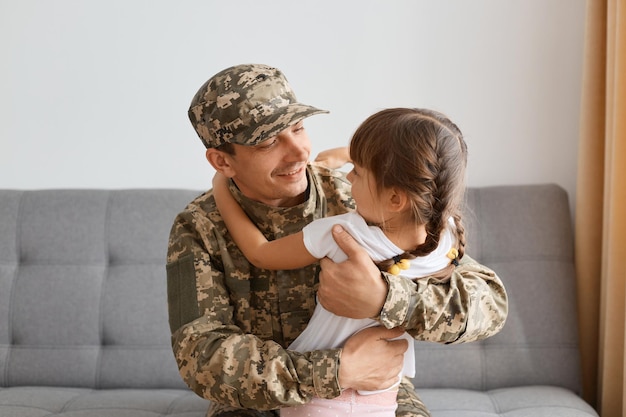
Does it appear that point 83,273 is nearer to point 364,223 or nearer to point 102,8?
point 102,8

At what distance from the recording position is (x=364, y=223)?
5.37 ft

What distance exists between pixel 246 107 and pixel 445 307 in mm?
612

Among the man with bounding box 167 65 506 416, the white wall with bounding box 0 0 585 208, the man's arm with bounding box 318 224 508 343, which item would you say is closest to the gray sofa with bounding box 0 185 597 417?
the white wall with bounding box 0 0 585 208

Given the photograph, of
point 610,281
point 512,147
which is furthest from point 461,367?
point 512,147

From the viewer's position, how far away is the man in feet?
5.31

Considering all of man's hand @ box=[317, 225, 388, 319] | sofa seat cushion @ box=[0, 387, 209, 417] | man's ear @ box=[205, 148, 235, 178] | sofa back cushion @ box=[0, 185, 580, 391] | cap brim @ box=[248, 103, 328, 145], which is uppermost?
cap brim @ box=[248, 103, 328, 145]

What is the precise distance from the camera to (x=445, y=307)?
1.68 m

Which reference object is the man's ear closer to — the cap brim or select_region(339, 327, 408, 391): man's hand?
the cap brim

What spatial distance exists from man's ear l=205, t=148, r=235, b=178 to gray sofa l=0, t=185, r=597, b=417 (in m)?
0.72

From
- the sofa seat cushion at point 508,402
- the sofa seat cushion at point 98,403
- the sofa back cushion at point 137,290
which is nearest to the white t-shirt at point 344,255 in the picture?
the sofa seat cushion at point 508,402

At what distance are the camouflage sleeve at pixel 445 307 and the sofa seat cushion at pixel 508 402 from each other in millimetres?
426

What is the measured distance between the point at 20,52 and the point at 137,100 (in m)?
0.47

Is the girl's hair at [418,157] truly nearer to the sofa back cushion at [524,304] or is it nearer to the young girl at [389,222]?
the young girl at [389,222]

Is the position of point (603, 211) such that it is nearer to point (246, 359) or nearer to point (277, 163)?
A: point (277, 163)
